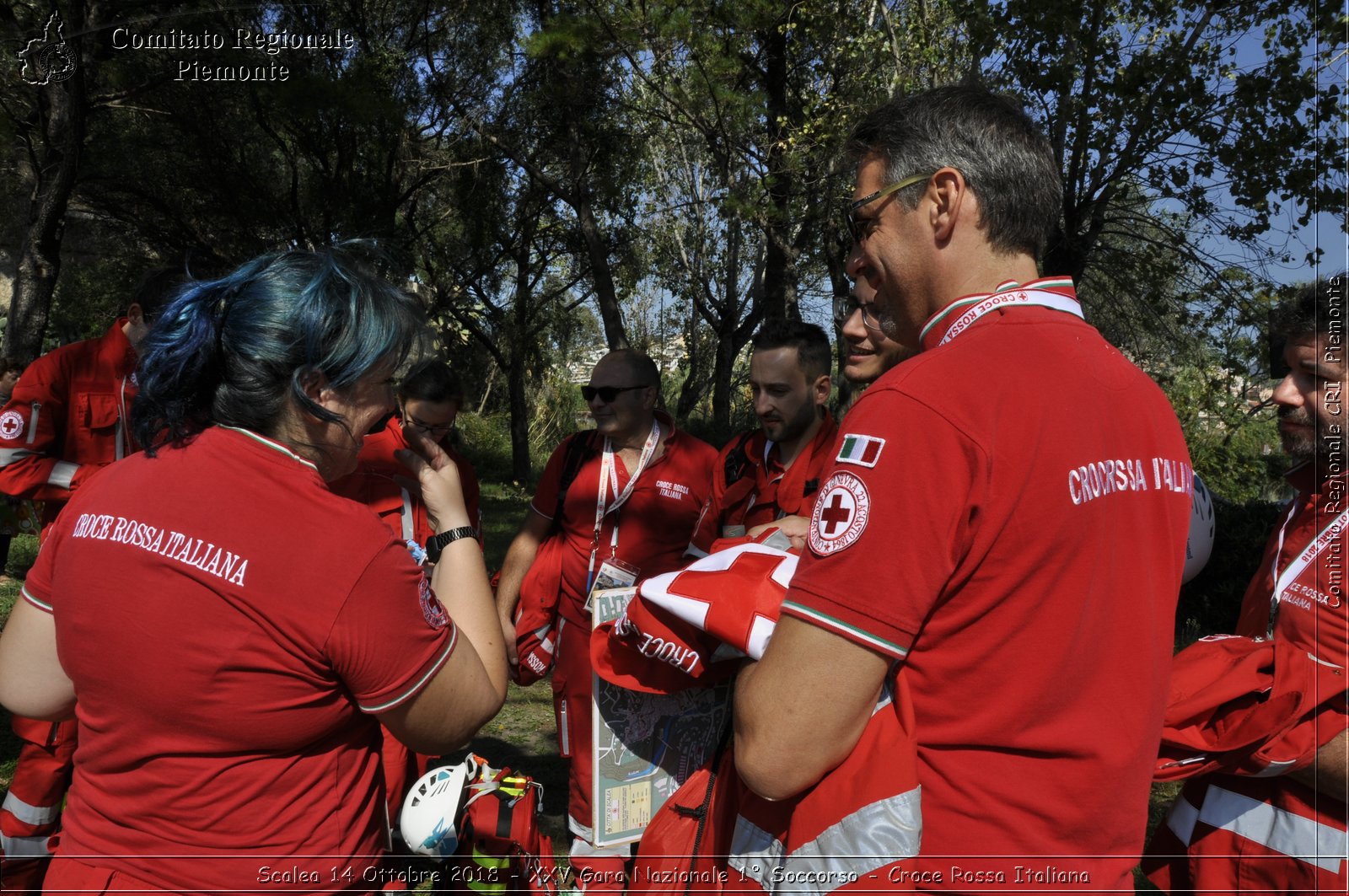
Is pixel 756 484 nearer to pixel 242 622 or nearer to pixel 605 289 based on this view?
pixel 242 622

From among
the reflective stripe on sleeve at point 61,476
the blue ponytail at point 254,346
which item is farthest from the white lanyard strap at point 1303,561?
the reflective stripe on sleeve at point 61,476

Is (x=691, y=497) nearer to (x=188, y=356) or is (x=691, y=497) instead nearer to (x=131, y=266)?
(x=188, y=356)

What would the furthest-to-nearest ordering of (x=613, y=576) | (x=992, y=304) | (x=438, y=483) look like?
1. (x=613, y=576)
2. (x=438, y=483)
3. (x=992, y=304)

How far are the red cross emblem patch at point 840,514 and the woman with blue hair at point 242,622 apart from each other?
0.82 metres

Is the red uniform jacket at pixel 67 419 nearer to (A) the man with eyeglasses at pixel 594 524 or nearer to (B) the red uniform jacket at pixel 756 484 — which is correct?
(A) the man with eyeglasses at pixel 594 524

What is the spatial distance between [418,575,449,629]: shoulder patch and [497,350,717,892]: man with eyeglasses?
2508mm

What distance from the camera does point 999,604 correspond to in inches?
54.9

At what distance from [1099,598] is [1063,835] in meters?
0.38

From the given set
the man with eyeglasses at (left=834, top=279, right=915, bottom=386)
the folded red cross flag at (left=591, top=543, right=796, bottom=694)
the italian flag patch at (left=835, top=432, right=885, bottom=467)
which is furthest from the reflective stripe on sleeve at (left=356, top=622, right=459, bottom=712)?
the man with eyeglasses at (left=834, top=279, right=915, bottom=386)

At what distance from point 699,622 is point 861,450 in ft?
1.80

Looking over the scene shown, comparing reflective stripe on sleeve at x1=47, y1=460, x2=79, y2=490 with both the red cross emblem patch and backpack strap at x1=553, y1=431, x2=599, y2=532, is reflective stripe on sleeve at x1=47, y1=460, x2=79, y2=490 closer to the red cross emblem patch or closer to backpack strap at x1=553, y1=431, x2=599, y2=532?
backpack strap at x1=553, y1=431, x2=599, y2=532

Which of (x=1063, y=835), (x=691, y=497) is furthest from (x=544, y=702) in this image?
(x=1063, y=835)

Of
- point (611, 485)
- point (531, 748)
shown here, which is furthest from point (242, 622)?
point (531, 748)

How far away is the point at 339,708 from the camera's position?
179cm
